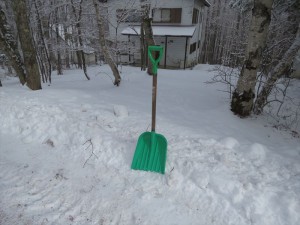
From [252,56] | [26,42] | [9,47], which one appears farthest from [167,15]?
[252,56]

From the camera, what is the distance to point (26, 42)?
5.57 metres

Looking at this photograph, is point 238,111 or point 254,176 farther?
point 238,111

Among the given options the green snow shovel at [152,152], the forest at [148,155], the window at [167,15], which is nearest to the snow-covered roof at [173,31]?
the window at [167,15]

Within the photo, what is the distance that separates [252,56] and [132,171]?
334 cm

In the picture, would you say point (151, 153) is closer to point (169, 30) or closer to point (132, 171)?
point (132, 171)

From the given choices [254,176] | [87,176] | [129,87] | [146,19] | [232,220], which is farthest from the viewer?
[146,19]

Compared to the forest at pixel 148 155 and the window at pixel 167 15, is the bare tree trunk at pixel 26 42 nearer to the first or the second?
the forest at pixel 148 155

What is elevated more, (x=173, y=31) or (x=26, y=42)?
(x=173, y=31)

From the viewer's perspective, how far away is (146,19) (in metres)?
9.20

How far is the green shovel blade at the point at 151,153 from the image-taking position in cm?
348

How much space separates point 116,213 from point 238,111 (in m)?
3.48

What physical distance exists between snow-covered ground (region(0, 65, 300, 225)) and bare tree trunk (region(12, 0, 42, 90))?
0.82 metres

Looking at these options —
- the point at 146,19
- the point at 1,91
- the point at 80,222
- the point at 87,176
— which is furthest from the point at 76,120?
the point at 146,19

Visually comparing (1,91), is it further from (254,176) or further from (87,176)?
(254,176)
